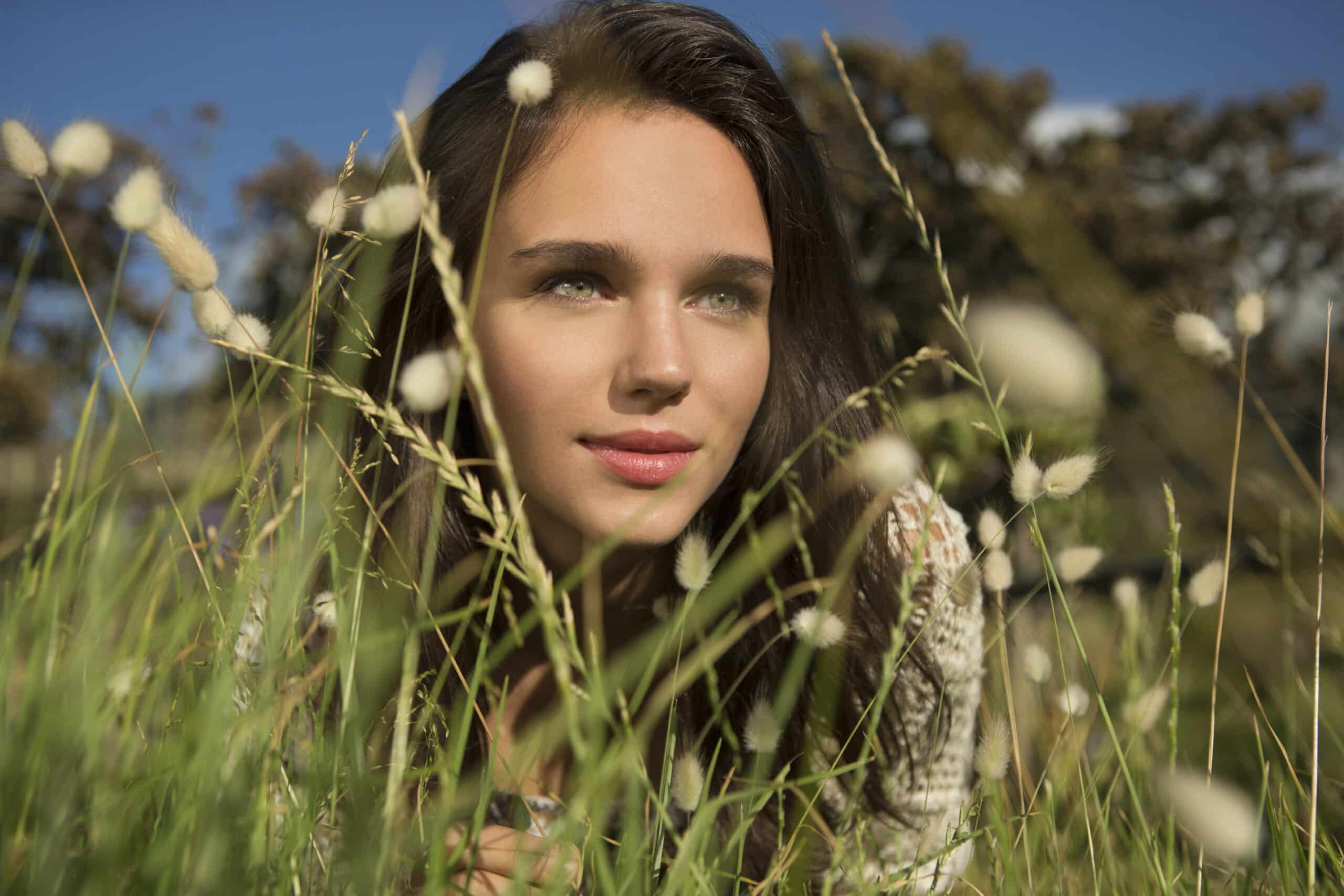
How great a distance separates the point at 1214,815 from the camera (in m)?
0.86

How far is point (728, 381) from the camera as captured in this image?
6.02 feet

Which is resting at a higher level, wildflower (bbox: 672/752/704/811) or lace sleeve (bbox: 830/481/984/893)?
wildflower (bbox: 672/752/704/811)

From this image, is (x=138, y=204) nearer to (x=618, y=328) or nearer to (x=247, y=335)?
(x=247, y=335)

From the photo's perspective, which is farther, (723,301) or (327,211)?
(723,301)

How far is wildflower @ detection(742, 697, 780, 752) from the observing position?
105cm

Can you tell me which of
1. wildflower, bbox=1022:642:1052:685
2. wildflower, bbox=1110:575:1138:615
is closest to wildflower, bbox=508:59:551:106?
wildflower, bbox=1022:642:1052:685

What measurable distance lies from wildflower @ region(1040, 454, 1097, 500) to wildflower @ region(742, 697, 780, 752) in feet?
1.34

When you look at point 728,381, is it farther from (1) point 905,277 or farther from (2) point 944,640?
(1) point 905,277

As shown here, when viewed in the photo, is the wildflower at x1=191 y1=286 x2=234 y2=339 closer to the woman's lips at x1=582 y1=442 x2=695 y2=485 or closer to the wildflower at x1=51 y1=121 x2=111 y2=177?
the wildflower at x1=51 y1=121 x2=111 y2=177

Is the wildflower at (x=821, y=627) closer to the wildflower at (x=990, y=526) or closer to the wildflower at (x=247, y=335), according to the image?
the wildflower at (x=990, y=526)

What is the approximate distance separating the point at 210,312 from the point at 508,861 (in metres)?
0.84

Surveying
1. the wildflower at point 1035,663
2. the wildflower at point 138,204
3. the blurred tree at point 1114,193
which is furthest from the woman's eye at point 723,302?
the blurred tree at point 1114,193

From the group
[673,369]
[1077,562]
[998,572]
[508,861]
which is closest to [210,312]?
[673,369]

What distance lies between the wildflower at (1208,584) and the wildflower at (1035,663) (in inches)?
8.9
